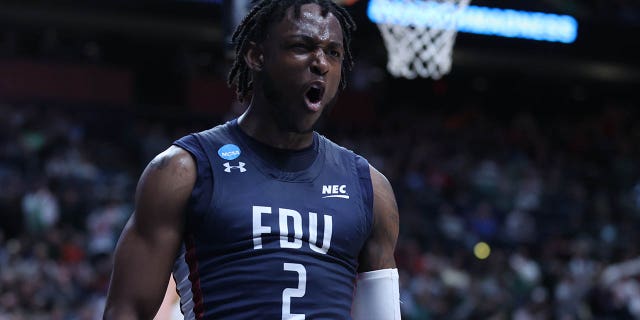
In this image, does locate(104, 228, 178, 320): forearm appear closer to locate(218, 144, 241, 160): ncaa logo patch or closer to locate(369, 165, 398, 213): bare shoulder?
locate(218, 144, 241, 160): ncaa logo patch

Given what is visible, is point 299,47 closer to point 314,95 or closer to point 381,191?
point 314,95

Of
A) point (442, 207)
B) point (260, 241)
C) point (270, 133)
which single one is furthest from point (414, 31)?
point (260, 241)

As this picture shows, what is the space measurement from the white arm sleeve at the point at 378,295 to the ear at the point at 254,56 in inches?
26.4

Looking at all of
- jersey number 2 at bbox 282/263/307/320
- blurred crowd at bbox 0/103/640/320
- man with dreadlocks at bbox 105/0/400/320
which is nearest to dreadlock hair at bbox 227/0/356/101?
man with dreadlocks at bbox 105/0/400/320

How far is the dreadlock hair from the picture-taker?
271 cm

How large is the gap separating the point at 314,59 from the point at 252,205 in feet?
1.38

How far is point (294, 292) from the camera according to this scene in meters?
2.57

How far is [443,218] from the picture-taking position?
559 inches

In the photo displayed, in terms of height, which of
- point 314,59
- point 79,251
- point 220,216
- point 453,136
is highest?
point 314,59

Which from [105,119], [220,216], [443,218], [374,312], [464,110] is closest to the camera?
[220,216]

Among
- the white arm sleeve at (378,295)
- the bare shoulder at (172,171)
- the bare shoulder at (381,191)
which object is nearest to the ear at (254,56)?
the bare shoulder at (172,171)

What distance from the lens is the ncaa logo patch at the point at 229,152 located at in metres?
2.66

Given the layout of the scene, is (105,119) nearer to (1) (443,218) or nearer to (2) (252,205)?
(1) (443,218)

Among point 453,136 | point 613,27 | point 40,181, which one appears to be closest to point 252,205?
point 40,181
